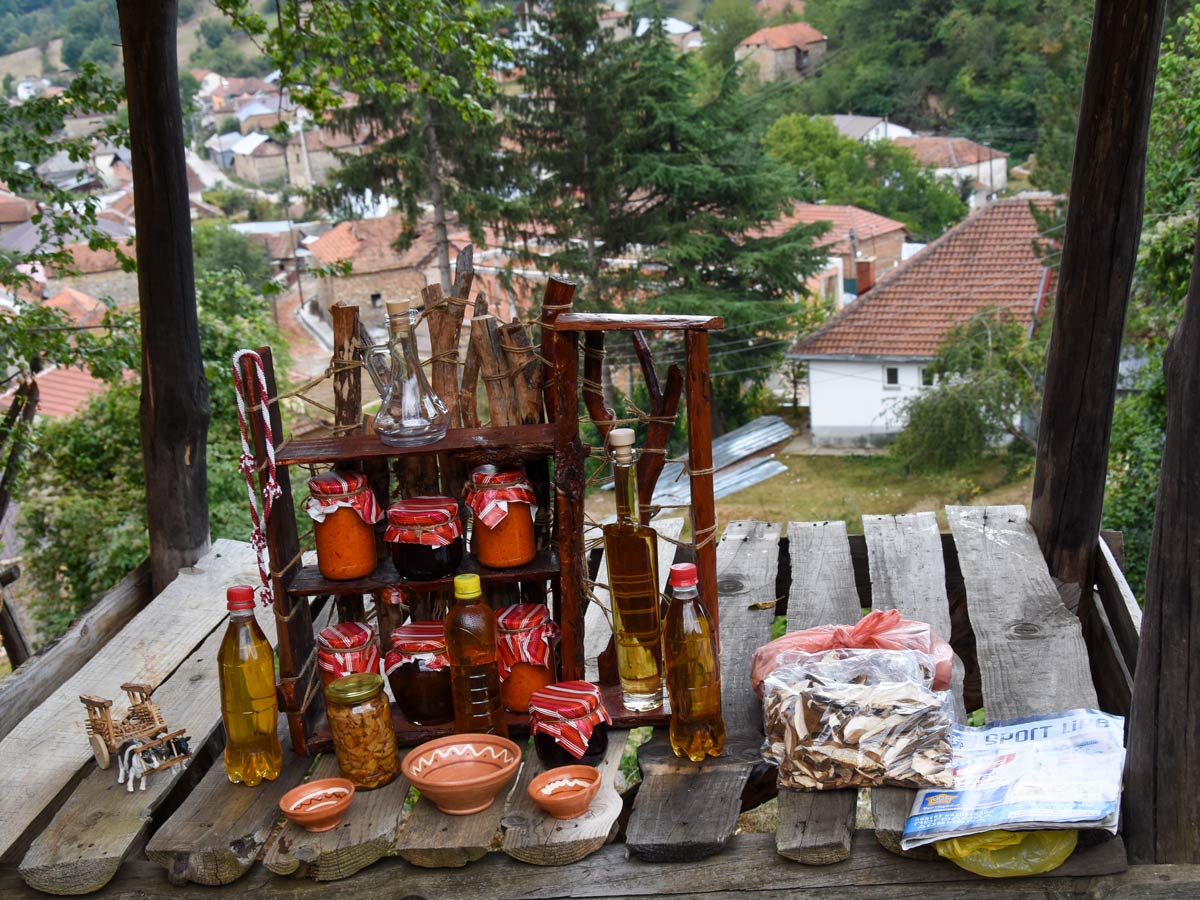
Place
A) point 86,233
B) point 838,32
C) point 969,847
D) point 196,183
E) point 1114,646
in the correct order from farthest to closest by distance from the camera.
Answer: point 196,183 → point 838,32 → point 86,233 → point 1114,646 → point 969,847

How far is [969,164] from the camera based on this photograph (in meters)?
41.5

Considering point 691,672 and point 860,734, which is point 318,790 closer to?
point 691,672

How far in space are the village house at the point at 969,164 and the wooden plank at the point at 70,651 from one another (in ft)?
130

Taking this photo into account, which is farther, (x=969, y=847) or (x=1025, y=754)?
(x=1025, y=754)

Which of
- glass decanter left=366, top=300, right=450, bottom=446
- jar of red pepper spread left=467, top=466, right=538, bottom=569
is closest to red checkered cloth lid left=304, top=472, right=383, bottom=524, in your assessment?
glass decanter left=366, top=300, right=450, bottom=446

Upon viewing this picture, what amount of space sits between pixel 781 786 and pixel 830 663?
1.05 feet

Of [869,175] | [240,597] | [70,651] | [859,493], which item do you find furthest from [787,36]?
[240,597]

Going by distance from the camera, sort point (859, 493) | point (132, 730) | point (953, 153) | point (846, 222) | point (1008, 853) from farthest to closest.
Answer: point (953, 153) → point (846, 222) → point (859, 493) → point (132, 730) → point (1008, 853)

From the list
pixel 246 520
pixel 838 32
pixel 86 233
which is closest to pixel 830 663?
pixel 86 233

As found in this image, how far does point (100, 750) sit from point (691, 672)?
1.46 m

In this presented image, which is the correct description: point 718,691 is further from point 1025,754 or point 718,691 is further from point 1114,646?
point 1114,646

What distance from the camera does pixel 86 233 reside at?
6293 mm

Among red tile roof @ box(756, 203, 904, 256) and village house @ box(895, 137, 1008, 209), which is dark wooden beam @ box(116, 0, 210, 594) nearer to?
red tile roof @ box(756, 203, 904, 256)

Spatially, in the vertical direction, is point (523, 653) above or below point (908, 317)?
above
